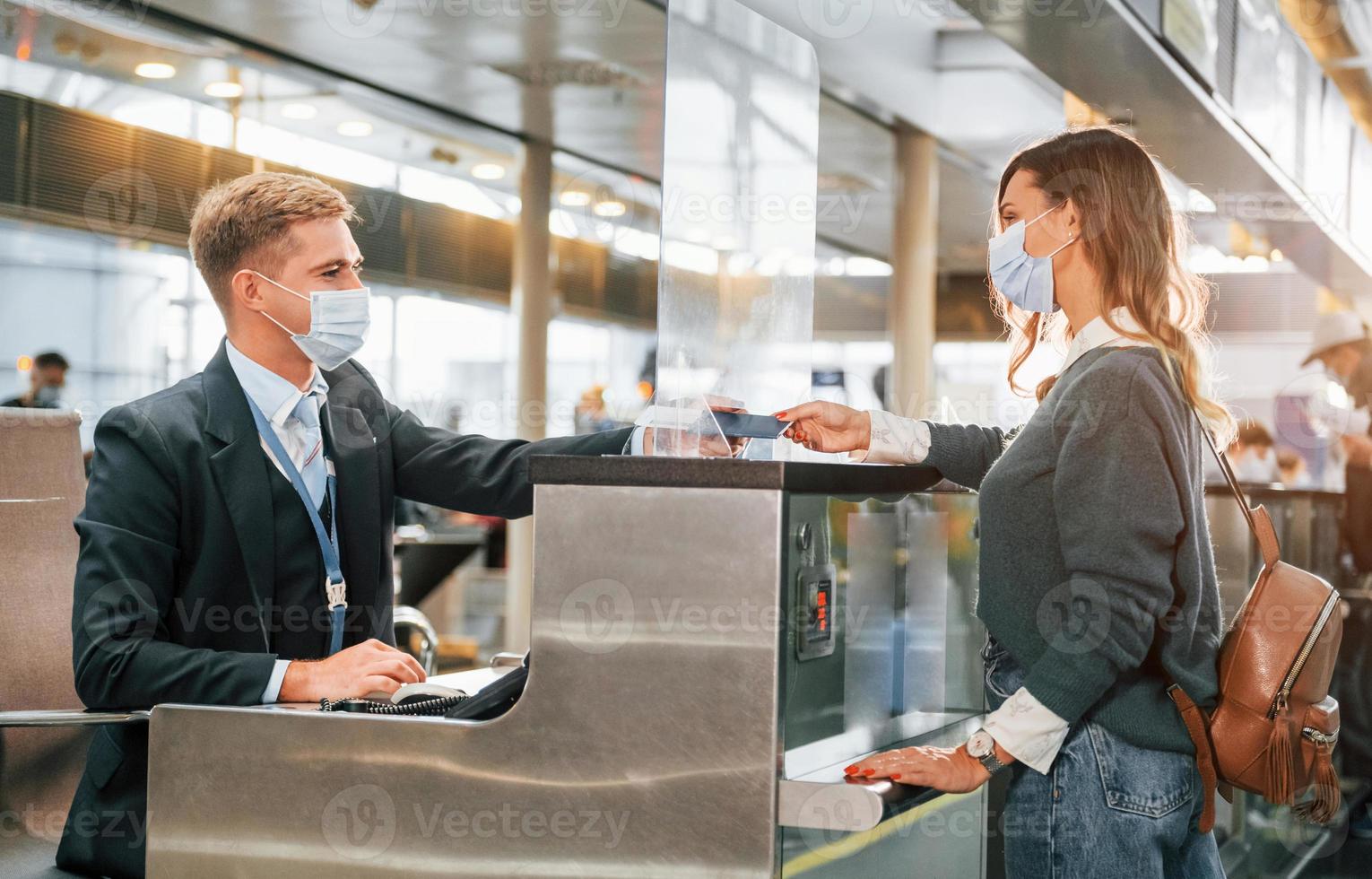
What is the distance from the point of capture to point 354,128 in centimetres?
707

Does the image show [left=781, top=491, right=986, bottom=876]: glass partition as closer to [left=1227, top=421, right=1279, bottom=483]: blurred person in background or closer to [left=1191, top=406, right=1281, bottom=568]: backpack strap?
[left=1191, top=406, right=1281, bottom=568]: backpack strap

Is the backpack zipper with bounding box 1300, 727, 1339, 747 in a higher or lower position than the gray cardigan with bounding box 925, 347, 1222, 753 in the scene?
lower

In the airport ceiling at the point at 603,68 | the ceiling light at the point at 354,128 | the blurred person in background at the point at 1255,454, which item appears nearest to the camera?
the airport ceiling at the point at 603,68

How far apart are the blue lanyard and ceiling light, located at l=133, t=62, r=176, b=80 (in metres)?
4.18

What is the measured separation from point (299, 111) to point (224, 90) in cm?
51

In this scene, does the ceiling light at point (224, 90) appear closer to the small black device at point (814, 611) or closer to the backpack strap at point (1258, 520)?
the small black device at point (814, 611)

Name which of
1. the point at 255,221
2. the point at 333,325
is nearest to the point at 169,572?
the point at 333,325

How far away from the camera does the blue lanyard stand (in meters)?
2.09

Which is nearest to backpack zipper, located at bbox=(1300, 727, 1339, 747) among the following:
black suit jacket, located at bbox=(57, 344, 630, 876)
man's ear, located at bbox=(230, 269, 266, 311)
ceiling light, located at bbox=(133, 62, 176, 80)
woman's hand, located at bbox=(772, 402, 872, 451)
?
woman's hand, located at bbox=(772, 402, 872, 451)

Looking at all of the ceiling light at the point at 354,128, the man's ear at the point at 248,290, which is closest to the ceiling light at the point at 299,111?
the ceiling light at the point at 354,128

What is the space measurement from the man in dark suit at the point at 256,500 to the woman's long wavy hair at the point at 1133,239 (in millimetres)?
760

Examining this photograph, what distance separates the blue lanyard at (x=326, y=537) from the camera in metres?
2.09

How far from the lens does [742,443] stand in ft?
6.50

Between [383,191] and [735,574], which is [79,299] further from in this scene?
[735,574]
